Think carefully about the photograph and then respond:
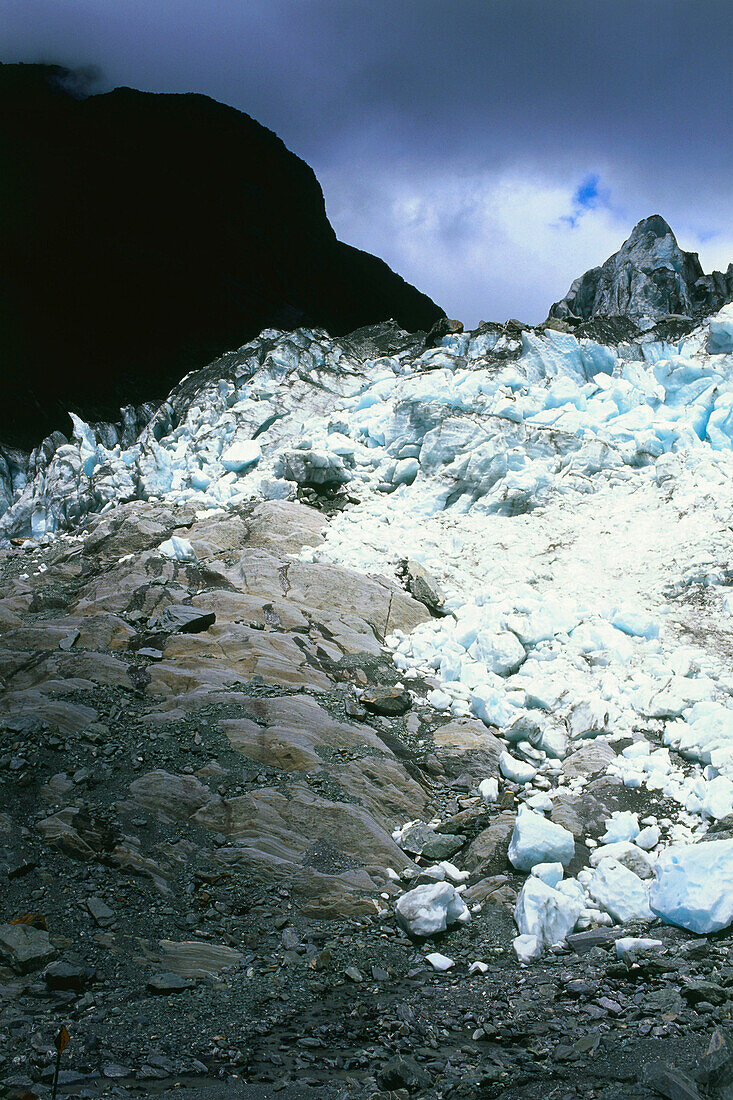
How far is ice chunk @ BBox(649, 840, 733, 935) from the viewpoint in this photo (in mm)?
4953

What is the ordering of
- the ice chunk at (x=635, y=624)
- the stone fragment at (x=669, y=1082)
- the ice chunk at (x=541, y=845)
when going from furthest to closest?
the ice chunk at (x=635, y=624) → the ice chunk at (x=541, y=845) → the stone fragment at (x=669, y=1082)

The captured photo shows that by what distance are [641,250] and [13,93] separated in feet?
97.3

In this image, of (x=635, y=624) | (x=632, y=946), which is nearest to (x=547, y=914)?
(x=632, y=946)

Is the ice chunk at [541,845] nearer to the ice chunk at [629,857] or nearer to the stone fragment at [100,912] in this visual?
the ice chunk at [629,857]

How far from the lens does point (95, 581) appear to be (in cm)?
1084

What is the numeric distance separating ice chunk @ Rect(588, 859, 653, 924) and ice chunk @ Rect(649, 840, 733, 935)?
97 millimetres

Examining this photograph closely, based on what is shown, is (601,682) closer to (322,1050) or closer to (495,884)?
(495,884)

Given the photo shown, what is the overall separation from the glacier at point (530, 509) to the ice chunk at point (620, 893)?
0.06 ft

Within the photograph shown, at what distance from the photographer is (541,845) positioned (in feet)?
19.8

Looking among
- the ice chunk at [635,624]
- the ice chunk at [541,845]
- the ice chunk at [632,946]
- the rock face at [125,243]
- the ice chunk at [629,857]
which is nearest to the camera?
the ice chunk at [632,946]

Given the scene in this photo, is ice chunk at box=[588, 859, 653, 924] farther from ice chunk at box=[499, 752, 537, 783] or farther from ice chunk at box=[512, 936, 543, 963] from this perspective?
ice chunk at box=[499, 752, 537, 783]

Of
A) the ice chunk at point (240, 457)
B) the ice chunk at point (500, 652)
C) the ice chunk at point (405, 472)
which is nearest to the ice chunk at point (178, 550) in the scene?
the ice chunk at point (240, 457)

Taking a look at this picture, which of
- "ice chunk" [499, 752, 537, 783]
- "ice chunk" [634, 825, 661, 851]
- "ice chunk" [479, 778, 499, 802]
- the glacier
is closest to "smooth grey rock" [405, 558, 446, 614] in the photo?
the glacier

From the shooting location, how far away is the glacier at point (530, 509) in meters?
7.21
